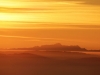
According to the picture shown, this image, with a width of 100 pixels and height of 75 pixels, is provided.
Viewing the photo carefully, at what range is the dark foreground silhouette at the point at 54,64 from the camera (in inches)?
169

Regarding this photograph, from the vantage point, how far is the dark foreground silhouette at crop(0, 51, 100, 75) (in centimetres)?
429

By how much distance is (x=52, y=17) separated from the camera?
427cm

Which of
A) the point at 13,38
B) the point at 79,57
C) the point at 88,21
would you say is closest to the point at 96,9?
the point at 88,21

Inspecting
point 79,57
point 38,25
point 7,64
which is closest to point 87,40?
point 79,57

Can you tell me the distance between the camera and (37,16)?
428 cm

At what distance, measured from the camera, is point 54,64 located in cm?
432

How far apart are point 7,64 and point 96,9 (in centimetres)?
93

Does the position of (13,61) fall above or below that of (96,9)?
below

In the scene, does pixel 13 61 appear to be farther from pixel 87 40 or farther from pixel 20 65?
pixel 87 40

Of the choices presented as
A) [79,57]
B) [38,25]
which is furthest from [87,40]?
[38,25]

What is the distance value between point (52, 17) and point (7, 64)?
59 centimetres

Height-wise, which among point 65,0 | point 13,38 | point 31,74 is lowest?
point 31,74

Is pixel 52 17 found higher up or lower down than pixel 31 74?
higher up

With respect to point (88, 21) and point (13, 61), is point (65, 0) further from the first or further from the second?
point (13, 61)
